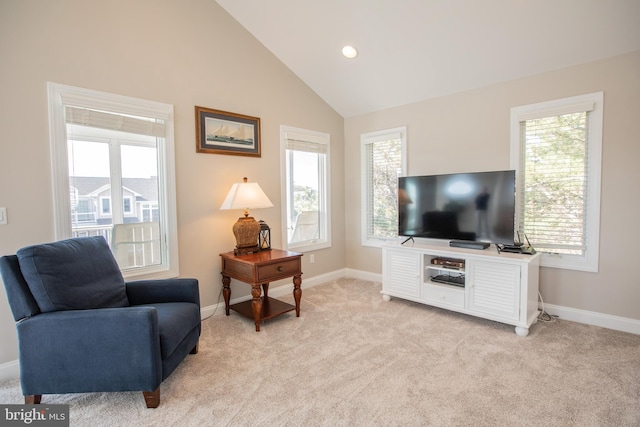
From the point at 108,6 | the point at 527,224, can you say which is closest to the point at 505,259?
the point at 527,224

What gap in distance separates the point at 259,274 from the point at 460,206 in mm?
2129

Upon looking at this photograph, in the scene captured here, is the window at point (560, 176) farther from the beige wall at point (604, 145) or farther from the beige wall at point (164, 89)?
the beige wall at point (164, 89)

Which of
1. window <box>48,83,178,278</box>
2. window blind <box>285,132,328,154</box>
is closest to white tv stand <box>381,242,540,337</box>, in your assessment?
window blind <box>285,132,328,154</box>

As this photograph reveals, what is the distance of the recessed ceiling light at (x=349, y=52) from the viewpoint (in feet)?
11.6

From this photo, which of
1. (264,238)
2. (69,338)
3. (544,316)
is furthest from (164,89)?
(544,316)

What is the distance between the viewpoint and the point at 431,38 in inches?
125

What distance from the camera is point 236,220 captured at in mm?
3689

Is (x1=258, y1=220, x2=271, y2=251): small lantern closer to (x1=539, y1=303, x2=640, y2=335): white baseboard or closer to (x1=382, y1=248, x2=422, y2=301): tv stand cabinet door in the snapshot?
(x1=382, y1=248, x2=422, y2=301): tv stand cabinet door

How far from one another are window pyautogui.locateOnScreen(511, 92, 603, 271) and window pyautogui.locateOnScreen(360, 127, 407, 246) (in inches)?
53.6

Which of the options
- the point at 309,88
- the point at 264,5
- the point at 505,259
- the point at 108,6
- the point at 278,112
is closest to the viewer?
the point at 108,6

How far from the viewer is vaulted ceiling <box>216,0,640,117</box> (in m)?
2.70

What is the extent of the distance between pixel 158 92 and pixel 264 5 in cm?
133

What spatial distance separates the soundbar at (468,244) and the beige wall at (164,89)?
1793 millimetres

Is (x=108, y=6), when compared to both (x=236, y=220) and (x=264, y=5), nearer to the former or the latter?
(x=264, y=5)
